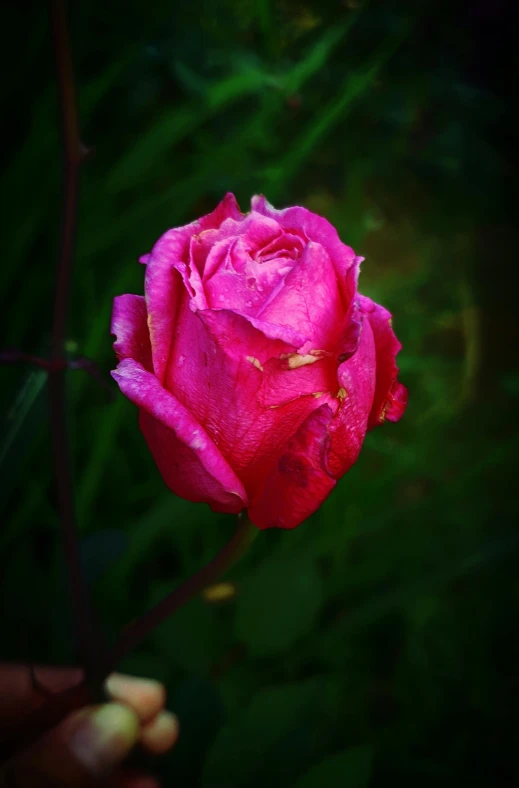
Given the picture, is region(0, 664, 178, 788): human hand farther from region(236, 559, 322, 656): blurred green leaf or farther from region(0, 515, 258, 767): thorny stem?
region(236, 559, 322, 656): blurred green leaf

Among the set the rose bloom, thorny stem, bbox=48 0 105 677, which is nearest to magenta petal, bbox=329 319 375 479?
the rose bloom

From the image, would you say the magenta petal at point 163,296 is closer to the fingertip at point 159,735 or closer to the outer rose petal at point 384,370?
the outer rose petal at point 384,370

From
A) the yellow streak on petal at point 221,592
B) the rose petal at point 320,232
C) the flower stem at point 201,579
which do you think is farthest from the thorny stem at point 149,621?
the yellow streak on petal at point 221,592

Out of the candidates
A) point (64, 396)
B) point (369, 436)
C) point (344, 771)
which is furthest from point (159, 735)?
point (369, 436)

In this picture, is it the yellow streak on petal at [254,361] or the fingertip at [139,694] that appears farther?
the fingertip at [139,694]

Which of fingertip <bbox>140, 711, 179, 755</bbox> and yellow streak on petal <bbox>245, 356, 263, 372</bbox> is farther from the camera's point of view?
fingertip <bbox>140, 711, 179, 755</bbox>

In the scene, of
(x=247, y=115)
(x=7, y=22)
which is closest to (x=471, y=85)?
(x=247, y=115)

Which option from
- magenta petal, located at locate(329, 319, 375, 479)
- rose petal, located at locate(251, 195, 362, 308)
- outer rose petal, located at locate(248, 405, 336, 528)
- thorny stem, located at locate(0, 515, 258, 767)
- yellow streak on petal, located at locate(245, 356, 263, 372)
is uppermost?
rose petal, located at locate(251, 195, 362, 308)
